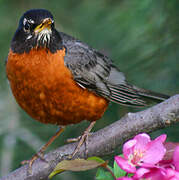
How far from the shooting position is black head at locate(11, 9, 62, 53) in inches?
102

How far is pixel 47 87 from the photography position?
2693mm

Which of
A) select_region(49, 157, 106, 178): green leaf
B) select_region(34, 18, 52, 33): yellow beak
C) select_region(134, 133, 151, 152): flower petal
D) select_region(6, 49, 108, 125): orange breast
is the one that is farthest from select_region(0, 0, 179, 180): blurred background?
select_region(49, 157, 106, 178): green leaf

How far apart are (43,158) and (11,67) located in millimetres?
810

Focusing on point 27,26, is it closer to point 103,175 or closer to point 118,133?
point 118,133

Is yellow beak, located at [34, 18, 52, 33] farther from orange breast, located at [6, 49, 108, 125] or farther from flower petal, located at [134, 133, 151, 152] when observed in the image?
flower petal, located at [134, 133, 151, 152]

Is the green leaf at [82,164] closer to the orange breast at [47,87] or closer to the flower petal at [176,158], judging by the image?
the flower petal at [176,158]

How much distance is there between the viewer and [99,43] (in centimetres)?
327

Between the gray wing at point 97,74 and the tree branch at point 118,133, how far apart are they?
2.16 feet

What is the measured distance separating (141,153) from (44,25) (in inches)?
59.1

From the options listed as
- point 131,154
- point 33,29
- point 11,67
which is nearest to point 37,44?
point 33,29

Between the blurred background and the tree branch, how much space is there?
0.44 meters

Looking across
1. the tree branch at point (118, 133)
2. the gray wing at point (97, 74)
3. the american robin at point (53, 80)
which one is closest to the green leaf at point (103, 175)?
the tree branch at point (118, 133)

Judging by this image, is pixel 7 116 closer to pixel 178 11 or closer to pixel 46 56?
pixel 46 56

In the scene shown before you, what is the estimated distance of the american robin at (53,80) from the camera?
2.70 metres
